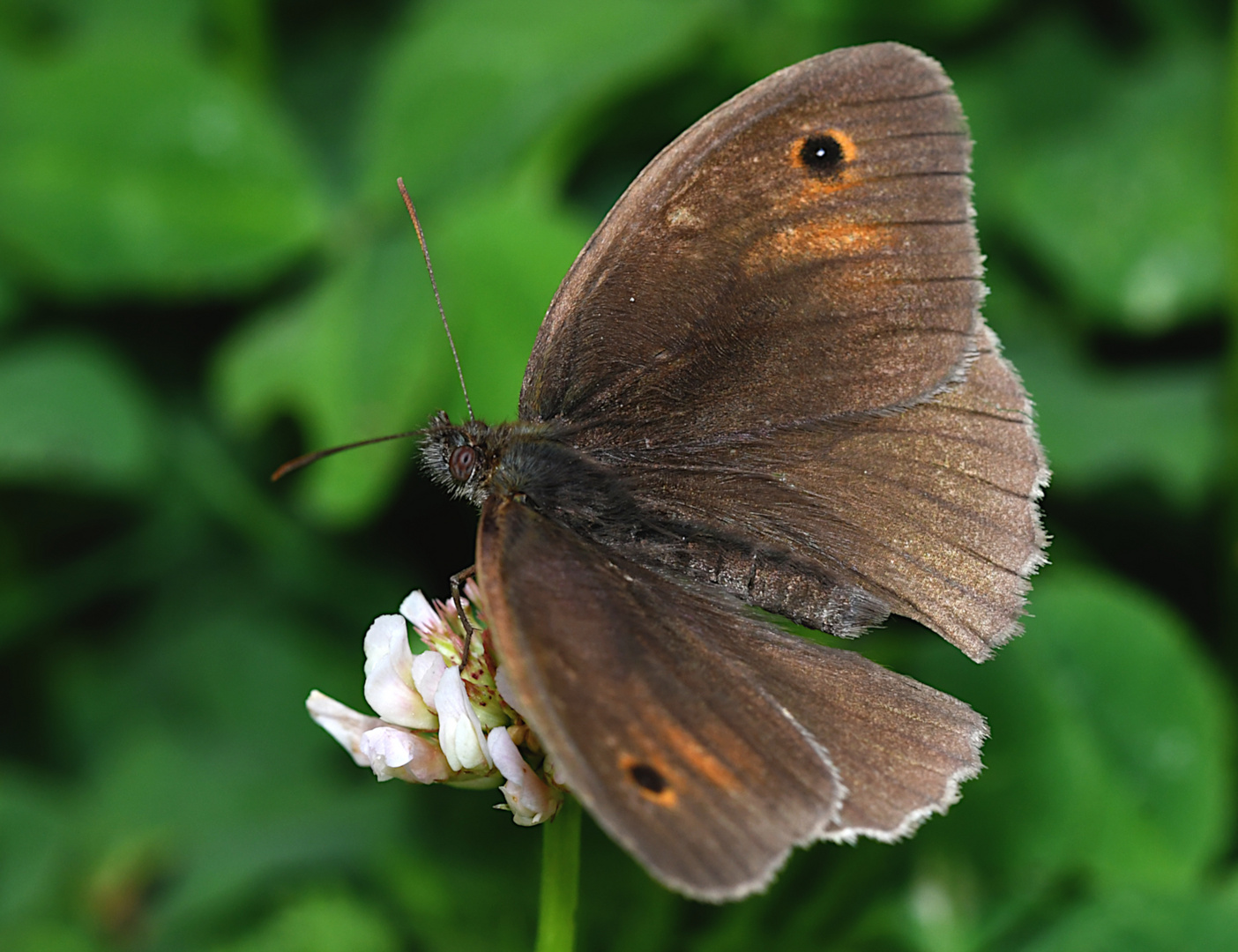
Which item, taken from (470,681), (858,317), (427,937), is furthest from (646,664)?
(427,937)

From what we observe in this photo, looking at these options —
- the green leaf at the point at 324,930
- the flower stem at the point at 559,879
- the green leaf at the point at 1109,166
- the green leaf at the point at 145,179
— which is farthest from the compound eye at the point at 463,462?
the green leaf at the point at 1109,166

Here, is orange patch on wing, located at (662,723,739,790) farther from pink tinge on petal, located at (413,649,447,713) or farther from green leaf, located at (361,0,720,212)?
green leaf, located at (361,0,720,212)

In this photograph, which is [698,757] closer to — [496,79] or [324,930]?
[324,930]

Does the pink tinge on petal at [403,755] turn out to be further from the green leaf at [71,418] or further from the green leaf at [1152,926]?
the green leaf at [71,418]

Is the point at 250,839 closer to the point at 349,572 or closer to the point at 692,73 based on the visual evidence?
the point at 349,572

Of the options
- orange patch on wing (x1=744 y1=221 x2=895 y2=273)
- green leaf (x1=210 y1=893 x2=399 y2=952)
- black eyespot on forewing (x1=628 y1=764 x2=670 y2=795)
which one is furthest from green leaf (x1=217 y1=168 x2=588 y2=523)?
black eyespot on forewing (x1=628 y1=764 x2=670 y2=795)

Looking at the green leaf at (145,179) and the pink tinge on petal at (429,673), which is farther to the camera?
the green leaf at (145,179)
